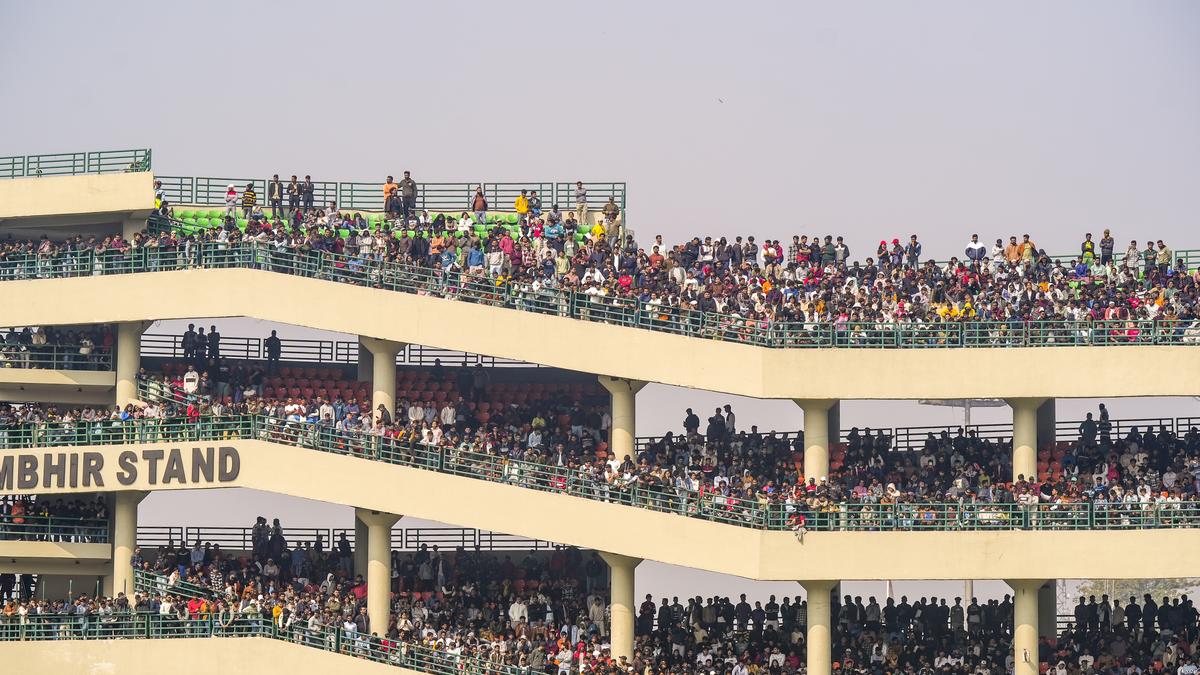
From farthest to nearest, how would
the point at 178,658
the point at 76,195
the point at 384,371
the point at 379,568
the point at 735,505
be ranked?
the point at 76,195 → the point at 384,371 → the point at 379,568 → the point at 178,658 → the point at 735,505

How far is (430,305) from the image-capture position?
158 ft

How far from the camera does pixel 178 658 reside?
1890 inches

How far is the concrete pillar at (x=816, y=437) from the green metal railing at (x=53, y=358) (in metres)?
16.9

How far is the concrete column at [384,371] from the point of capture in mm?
49219

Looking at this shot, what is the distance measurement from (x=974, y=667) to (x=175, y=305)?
64.3 ft

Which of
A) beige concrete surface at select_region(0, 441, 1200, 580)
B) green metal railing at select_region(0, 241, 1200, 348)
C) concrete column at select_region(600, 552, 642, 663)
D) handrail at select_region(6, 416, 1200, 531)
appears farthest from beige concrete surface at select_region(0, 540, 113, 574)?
concrete column at select_region(600, 552, 642, 663)

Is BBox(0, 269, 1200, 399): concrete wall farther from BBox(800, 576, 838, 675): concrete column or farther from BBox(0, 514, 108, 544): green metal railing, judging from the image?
BBox(0, 514, 108, 544): green metal railing

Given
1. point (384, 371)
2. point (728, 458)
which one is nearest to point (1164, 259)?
point (728, 458)

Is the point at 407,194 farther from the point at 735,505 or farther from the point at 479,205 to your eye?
the point at 735,505

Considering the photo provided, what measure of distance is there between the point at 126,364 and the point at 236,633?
741 centimetres

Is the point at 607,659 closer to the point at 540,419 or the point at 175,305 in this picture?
the point at 540,419

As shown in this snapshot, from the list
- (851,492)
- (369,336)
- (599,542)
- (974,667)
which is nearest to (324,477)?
(369,336)

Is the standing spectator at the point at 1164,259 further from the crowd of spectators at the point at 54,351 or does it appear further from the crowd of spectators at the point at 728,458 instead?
the crowd of spectators at the point at 54,351

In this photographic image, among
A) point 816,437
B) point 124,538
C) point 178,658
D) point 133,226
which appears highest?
point 133,226
